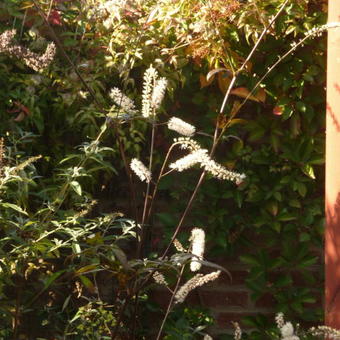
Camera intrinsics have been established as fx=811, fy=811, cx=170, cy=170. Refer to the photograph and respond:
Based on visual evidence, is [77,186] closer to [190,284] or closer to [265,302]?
Answer: [190,284]

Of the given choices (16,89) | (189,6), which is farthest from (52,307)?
(189,6)

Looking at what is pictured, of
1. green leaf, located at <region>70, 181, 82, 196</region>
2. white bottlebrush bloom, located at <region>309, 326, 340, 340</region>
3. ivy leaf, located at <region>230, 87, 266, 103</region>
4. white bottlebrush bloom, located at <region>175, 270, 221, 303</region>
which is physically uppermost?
ivy leaf, located at <region>230, 87, 266, 103</region>

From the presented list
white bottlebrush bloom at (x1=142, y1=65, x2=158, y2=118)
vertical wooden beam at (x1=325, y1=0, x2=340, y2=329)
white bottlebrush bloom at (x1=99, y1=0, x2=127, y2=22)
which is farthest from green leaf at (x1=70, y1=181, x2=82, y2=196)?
white bottlebrush bloom at (x1=99, y1=0, x2=127, y2=22)

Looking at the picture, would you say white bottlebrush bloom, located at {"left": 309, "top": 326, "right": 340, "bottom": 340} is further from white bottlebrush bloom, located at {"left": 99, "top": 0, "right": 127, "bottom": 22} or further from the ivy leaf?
white bottlebrush bloom, located at {"left": 99, "top": 0, "right": 127, "bottom": 22}

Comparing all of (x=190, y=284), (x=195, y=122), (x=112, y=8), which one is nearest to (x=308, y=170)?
(x=195, y=122)

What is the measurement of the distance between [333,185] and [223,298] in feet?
3.43

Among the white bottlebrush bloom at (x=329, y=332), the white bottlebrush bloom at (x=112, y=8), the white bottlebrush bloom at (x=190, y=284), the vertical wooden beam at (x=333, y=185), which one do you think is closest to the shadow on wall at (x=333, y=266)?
the vertical wooden beam at (x=333, y=185)

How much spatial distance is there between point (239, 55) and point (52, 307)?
1.37 metres

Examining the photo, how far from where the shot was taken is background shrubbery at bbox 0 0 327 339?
3492 millimetres

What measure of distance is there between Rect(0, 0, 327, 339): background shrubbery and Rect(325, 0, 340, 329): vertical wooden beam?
0.58 metres

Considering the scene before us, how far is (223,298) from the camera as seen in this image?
3.70m

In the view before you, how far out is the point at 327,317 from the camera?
9.36 ft

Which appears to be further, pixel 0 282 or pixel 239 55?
pixel 239 55

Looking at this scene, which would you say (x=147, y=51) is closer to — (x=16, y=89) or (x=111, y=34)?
(x=111, y=34)
